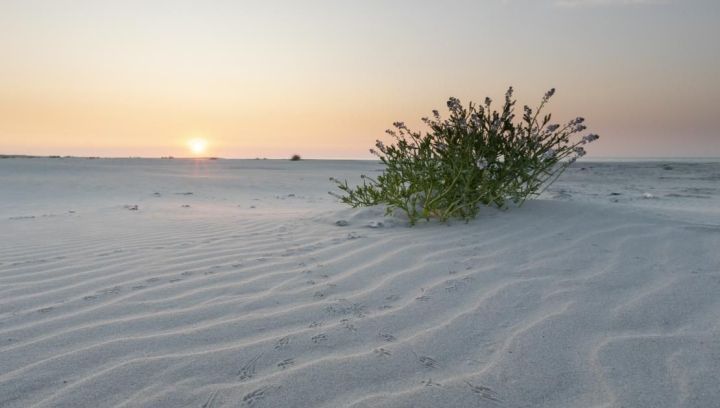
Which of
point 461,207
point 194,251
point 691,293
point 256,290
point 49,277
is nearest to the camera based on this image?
point 691,293

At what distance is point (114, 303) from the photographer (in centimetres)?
222

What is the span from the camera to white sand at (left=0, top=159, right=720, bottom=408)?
1440 millimetres

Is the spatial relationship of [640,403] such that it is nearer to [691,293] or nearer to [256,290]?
[691,293]

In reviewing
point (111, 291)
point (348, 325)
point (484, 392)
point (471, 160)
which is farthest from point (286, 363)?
point (471, 160)

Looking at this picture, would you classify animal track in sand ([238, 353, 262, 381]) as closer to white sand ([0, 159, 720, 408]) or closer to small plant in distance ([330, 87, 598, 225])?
white sand ([0, 159, 720, 408])

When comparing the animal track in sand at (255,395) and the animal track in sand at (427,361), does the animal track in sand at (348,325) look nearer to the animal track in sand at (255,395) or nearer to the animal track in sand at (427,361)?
the animal track in sand at (427,361)

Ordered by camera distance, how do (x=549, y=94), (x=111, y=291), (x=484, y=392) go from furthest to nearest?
(x=549, y=94) < (x=111, y=291) < (x=484, y=392)

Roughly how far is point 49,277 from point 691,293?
A: 3457mm

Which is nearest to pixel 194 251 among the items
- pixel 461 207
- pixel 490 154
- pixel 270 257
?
pixel 270 257

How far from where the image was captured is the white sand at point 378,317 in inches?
56.7

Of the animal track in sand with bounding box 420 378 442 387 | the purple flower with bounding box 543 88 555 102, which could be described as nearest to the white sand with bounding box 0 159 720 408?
the animal track in sand with bounding box 420 378 442 387

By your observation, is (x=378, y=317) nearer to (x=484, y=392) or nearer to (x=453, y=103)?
(x=484, y=392)

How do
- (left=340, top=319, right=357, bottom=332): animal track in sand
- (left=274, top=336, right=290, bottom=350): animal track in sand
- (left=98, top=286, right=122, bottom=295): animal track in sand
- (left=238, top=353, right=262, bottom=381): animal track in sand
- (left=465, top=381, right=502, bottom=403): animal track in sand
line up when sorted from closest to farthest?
(left=465, top=381, right=502, bottom=403): animal track in sand, (left=238, top=353, right=262, bottom=381): animal track in sand, (left=274, top=336, right=290, bottom=350): animal track in sand, (left=340, top=319, right=357, bottom=332): animal track in sand, (left=98, top=286, right=122, bottom=295): animal track in sand

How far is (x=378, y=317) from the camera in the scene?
1.99 metres
